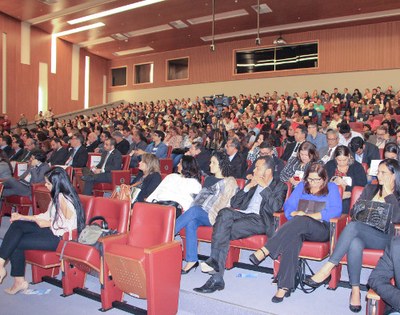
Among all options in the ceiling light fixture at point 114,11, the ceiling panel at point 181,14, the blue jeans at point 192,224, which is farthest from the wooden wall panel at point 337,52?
the blue jeans at point 192,224

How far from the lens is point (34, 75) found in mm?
17109

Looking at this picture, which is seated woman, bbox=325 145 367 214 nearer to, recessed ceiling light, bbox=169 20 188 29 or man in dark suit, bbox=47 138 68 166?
man in dark suit, bbox=47 138 68 166

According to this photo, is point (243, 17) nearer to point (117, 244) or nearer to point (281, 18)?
point (281, 18)

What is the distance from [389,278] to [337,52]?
43.5 feet

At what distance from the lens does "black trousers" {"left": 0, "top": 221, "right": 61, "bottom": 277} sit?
326 centimetres

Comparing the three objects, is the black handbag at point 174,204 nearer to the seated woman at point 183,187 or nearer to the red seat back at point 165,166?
the seated woman at point 183,187

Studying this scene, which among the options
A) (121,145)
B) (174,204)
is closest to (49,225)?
(174,204)

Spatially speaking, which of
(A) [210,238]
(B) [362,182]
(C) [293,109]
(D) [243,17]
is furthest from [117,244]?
(D) [243,17]

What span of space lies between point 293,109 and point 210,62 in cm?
648

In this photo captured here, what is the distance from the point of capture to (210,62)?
686 inches

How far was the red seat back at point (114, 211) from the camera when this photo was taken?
130 inches

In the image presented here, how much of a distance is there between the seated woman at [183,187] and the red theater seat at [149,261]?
72 cm

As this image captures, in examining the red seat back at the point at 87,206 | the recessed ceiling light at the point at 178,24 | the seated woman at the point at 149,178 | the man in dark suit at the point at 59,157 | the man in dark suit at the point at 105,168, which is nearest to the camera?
the red seat back at the point at 87,206

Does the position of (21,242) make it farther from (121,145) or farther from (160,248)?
(121,145)
